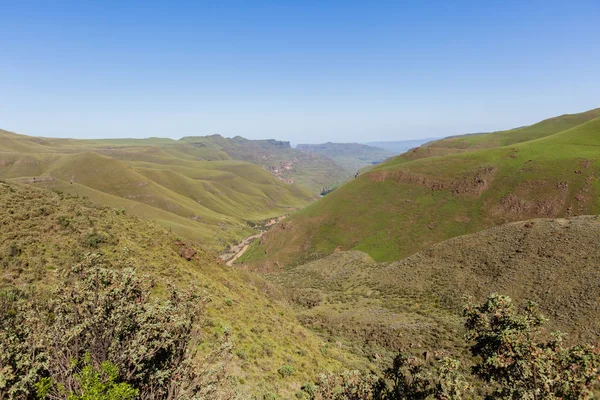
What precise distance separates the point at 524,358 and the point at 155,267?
3204 centimetres

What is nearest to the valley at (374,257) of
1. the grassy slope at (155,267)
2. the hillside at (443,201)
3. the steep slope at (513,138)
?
the grassy slope at (155,267)

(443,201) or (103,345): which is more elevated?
(103,345)

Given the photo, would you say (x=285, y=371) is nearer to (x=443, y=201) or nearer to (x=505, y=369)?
(x=505, y=369)

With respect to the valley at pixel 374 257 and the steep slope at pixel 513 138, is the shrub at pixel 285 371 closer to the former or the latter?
the valley at pixel 374 257

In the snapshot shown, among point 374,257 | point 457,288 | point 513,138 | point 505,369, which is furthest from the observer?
point 513,138

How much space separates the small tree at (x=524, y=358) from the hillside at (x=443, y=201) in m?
71.5

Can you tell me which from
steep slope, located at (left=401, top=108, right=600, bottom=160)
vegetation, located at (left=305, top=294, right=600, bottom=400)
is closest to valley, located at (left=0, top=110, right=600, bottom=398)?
vegetation, located at (left=305, top=294, right=600, bottom=400)

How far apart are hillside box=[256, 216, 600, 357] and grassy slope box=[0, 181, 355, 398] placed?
9.19m

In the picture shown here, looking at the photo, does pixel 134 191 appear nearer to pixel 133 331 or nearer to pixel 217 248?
pixel 217 248

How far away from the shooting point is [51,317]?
1311cm

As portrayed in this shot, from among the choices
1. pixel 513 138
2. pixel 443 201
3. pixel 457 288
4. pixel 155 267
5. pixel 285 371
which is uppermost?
pixel 513 138

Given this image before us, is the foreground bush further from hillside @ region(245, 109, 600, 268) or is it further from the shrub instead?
hillside @ region(245, 109, 600, 268)

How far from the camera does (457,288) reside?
45.7m

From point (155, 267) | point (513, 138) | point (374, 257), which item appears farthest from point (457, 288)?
point (513, 138)
